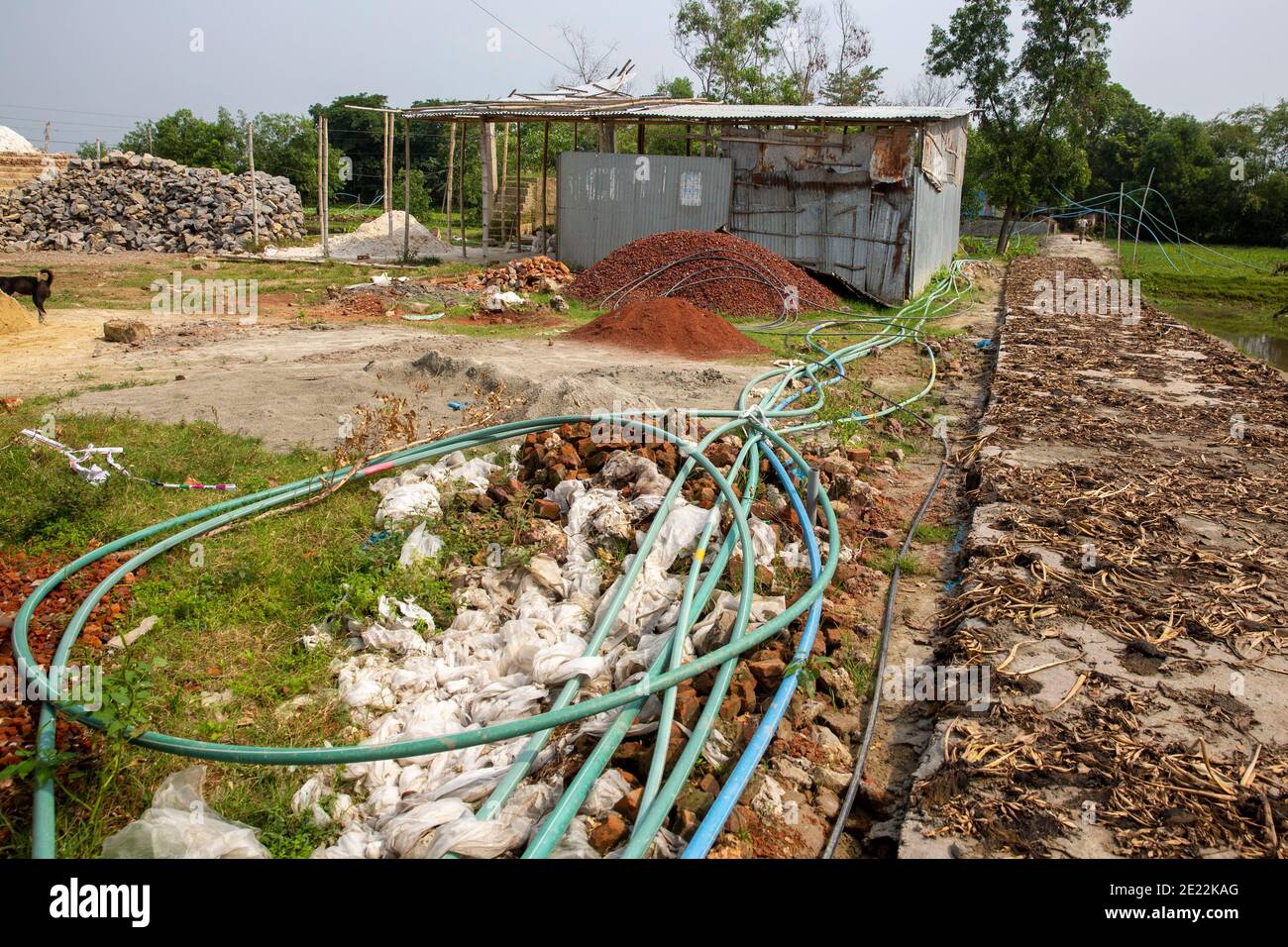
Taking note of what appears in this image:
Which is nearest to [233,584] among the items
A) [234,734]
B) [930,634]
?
[234,734]

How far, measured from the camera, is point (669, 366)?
9.98 m

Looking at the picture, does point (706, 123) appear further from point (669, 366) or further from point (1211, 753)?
point (1211, 753)

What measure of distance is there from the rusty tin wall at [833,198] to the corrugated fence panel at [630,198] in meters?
0.48

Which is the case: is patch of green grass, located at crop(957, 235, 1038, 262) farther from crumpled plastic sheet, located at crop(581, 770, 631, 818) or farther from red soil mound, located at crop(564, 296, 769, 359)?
→ crumpled plastic sheet, located at crop(581, 770, 631, 818)

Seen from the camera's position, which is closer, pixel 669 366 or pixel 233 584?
pixel 233 584

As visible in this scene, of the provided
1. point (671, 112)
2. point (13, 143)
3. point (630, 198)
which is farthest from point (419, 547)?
point (13, 143)

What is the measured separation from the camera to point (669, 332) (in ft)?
36.8

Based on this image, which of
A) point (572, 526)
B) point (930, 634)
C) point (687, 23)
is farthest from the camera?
point (687, 23)

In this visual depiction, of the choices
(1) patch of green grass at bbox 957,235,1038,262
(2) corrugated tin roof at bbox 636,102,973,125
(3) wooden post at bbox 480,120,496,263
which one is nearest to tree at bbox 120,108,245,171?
(3) wooden post at bbox 480,120,496,263

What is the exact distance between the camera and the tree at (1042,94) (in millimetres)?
25672

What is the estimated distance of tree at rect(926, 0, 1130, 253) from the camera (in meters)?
25.7

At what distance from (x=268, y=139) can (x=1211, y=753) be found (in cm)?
3526
